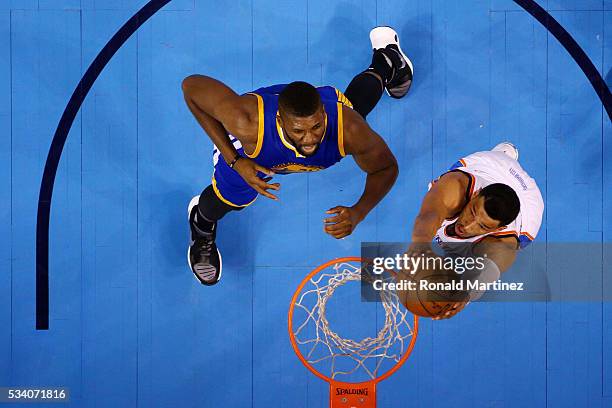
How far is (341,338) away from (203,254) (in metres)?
0.90

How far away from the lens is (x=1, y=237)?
11.6 ft

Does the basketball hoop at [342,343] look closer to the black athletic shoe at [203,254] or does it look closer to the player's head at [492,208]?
the black athletic shoe at [203,254]

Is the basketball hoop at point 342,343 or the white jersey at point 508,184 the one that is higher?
the white jersey at point 508,184

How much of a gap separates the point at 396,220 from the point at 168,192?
130 centimetres

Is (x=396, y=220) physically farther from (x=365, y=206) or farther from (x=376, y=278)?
(x=365, y=206)

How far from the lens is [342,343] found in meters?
3.40

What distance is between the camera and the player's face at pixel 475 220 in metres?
2.63

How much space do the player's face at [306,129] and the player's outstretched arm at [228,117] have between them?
0.57 feet

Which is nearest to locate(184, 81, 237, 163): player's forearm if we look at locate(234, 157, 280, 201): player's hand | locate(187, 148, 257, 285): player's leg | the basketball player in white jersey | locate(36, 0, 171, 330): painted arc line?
locate(234, 157, 280, 201): player's hand

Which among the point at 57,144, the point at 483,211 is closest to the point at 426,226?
the point at 483,211

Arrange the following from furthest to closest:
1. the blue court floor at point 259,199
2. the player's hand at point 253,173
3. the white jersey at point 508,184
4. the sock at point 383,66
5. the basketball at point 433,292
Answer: the blue court floor at point 259,199 < the sock at point 383,66 < the white jersey at point 508,184 < the basketball at point 433,292 < the player's hand at point 253,173

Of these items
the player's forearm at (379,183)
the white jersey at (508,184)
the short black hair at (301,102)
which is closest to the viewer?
the short black hair at (301,102)

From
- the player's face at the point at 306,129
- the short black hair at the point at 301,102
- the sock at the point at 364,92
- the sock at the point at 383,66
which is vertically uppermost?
the sock at the point at 383,66

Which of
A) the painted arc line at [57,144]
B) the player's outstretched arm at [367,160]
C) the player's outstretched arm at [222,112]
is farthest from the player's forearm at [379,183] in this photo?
the painted arc line at [57,144]
